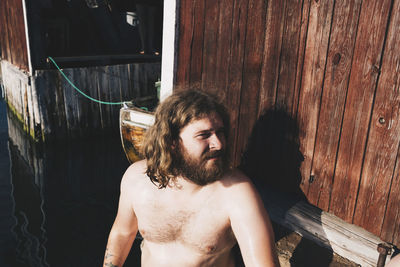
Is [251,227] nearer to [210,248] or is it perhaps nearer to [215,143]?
[210,248]

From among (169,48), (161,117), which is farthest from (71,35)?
(161,117)

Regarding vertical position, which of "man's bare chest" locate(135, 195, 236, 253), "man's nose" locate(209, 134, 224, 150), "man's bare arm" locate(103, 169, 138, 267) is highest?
"man's nose" locate(209, 134, 224, 150)

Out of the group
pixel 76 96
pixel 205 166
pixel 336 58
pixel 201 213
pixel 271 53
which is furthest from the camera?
pixel 76 96

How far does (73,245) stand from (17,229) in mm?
1258

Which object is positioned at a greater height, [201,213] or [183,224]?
[201,213]

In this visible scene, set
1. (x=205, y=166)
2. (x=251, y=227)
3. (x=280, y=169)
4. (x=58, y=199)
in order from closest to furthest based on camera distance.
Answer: (x=251, y=227) < (x=205, y=166) < (x=280, y=169) < (x=58, y=199)

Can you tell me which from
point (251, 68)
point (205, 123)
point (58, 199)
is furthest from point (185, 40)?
point (58, 199)

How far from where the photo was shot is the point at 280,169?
3.26 meters

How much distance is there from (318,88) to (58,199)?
587 cm

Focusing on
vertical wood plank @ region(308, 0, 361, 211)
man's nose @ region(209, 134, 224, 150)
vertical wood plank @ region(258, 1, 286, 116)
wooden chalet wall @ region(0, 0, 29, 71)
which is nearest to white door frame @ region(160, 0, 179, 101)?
vertical wood plank @ region(258, 1, 286, 116)

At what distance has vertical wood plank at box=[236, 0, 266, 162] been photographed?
3178 millimetres

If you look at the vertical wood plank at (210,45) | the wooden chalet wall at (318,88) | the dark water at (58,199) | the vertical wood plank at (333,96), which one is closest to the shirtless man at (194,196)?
the wooden chalet wall at (318,88)

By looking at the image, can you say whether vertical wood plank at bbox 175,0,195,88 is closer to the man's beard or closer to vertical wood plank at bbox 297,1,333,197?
vertical wood plank at bbox 297,1,333,197

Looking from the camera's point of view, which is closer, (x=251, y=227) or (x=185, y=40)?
(x=251, y=227)
